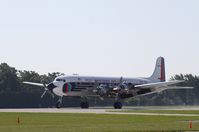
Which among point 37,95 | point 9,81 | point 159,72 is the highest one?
point 159,72

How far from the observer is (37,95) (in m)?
113

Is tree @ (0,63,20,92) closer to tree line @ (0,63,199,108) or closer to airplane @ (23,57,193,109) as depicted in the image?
tree line @ (0,63,199,108)

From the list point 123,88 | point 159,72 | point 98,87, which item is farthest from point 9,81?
point 123,88

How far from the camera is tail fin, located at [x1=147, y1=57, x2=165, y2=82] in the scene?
104m

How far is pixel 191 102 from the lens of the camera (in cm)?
14088

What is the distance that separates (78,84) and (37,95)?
1011 inches

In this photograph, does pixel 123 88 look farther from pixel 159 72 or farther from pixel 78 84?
pixel 159 72

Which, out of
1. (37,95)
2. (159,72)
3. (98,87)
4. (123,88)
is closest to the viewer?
(123,88)

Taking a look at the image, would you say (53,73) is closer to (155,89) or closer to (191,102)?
(191,102)

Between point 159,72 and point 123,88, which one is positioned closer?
point 123,88

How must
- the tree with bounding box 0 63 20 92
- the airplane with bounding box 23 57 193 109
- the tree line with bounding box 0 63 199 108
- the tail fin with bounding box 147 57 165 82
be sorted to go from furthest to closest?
the tree with bounding box 0 63 20 92, the tree line with bounding box 0 63 199 108, the tail fin with bounding box 147 57 165 82, the airplane with bounding box 23 57 193 109

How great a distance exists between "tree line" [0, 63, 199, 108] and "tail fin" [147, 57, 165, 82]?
1409cm

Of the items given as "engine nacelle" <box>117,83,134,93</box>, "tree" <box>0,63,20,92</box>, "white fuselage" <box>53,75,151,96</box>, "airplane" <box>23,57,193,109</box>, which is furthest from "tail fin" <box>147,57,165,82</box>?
"tree" <box>0,63,20,92</box>

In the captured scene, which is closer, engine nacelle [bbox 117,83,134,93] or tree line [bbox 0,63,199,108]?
engine nacelle [bbox 117,83,134,93]
